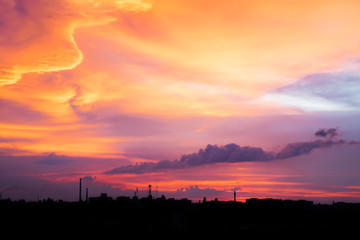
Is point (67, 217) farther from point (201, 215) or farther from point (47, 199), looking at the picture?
point (47, 199)

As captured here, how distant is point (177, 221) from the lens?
76062 mm

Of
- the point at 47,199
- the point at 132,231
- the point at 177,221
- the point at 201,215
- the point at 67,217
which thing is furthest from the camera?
the point at 47,199

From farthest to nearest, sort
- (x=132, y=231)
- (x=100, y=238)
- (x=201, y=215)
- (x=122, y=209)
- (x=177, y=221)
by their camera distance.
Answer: (x=122, y=209)
(x=201, y=215)
(x=177, y=221)
(x=132, y=231)
(x=100, y=238)

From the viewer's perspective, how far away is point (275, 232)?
72.9 m

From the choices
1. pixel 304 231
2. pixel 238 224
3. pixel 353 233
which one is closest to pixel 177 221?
pixel 238 224

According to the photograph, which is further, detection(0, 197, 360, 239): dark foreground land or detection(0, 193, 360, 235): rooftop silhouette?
detection(0, 193, 360, 235): rooftop silhouette

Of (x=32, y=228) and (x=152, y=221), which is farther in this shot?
(x=152, y=221)

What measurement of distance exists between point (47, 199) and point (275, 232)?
8900cm

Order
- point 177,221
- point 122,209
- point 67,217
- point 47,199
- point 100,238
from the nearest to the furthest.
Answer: point 100,238 → point 177,221 → point 67,217 → point 122,209 → point 47,199

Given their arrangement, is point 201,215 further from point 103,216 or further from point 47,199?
point 47,199

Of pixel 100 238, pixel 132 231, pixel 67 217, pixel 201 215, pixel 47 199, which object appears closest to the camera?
pixel 100 238

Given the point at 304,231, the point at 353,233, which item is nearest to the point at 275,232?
the point at 304,231

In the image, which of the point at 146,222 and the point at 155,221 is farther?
the point at 155,221

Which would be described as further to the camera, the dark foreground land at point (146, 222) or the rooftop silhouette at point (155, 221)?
the rooftop silhouette at point (155, 221)
